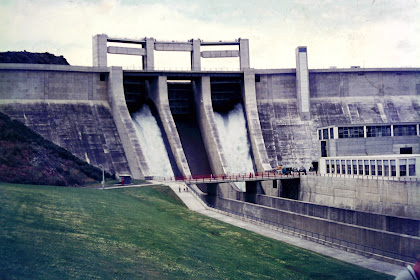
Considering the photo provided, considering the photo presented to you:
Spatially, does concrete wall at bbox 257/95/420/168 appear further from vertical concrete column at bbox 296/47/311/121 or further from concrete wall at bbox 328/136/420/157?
concrete wall at bbox 328/136/420/157

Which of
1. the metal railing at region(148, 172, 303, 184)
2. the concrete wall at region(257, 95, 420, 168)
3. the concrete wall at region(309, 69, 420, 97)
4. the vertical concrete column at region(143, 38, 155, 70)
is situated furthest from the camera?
the concrete wall at region(309, 69, 420, 97)

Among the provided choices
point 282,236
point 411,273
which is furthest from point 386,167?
point 411,273

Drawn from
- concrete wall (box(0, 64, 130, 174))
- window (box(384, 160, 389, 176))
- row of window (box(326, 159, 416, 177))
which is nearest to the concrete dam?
concrete wall (box(0, 64, 130, 174))

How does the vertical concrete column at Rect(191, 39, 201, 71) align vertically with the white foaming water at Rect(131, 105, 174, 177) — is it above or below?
above

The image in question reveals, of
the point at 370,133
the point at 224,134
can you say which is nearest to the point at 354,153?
the point at 370,133

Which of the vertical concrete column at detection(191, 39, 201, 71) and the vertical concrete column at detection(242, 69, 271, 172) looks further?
the vertical concrete column at detection(191, 39, 201, 71)

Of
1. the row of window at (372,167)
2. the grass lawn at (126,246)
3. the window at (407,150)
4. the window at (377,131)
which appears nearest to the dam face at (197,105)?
the window at (407,150)

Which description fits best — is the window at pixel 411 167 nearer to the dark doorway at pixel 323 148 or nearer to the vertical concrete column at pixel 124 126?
the dark doorway at pixel 323 148
